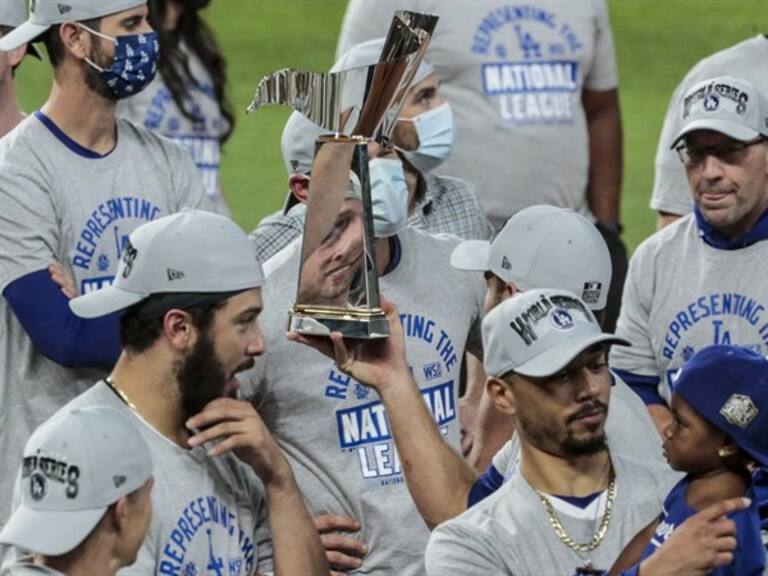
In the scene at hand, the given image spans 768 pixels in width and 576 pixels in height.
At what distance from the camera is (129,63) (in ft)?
19.0

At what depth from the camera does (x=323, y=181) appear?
494 centimetres

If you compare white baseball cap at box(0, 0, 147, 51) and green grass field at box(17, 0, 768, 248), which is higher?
white baseball cap at box(0, 0, 147, 51)

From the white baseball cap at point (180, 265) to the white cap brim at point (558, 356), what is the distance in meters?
0.63

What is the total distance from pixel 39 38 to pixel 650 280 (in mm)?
1828

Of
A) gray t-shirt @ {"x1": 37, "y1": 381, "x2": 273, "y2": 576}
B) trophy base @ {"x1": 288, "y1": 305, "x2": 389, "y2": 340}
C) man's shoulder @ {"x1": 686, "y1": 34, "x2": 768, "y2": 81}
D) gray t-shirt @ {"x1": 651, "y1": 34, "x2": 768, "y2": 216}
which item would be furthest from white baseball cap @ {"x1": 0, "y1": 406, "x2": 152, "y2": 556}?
man's shoulder @ {"x1": 686, "y1": 34, "x2": 768, "y2": 81}

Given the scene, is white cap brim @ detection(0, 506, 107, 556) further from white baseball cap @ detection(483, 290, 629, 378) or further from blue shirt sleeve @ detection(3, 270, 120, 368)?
blue shirt sleeve @ detection(3, 270, 120, 368)

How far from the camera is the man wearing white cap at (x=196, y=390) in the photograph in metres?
4.77

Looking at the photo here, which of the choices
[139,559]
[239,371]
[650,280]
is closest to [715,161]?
[650,280]

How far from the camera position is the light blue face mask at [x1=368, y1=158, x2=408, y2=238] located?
17.5 feet

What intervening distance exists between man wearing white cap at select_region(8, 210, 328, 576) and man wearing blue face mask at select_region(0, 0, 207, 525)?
22.8 inches

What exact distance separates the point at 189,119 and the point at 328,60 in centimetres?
680

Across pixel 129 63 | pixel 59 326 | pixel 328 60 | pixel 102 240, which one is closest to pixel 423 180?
pixel 129 63

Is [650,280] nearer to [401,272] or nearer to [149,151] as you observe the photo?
[401,272]

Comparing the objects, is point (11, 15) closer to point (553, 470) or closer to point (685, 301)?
point (685, 301)
